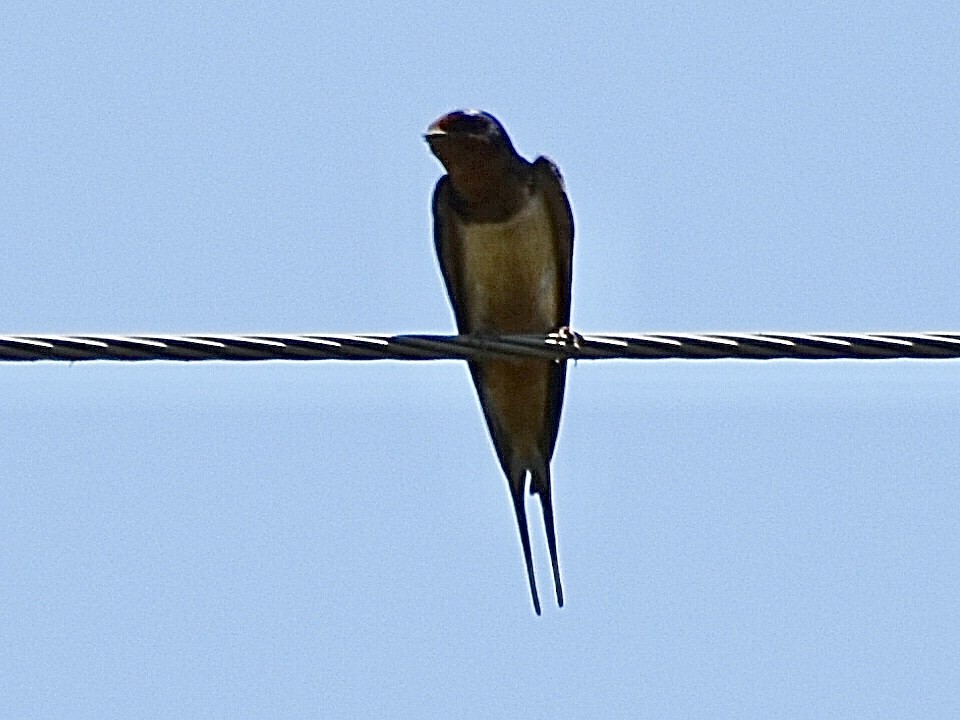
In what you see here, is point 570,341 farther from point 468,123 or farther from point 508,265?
point 468,123

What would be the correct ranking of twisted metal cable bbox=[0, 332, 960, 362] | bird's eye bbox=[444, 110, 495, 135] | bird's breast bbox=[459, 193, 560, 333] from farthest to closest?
bird's eye bbox=[444, 110, 495, 135]
bird's breast bbox=[459, 193, 560, 333]
twisted metal cable bbox=[0, 332, 960, 362]

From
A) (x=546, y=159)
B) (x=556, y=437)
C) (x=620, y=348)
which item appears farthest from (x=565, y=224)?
(x=620, y=348)

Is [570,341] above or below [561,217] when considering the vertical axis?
below

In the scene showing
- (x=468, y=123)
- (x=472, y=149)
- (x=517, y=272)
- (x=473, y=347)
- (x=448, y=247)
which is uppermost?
(x=468, y=123)

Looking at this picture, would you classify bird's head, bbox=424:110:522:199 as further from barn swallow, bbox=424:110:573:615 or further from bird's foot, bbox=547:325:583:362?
bird's foot, bbox=547:325:583:362

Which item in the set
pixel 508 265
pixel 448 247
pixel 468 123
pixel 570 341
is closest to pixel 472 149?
pixel 468 123

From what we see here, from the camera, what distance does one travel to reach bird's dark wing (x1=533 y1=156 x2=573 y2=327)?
684 centimetres

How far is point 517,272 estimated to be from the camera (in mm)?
6754

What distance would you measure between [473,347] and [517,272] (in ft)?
8.17

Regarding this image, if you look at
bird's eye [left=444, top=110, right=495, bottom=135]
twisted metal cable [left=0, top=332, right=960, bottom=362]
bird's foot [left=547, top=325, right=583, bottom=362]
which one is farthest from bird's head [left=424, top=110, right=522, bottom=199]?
twisted metal cable [left=0, top=332, right=960, bottom=362]

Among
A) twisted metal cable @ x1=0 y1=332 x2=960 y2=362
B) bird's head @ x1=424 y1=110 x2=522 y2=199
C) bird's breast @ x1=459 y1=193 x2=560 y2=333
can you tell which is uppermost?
bird's head @ x1=424 y1=110 x2=522 y2=199

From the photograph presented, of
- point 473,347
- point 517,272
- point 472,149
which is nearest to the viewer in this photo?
point 473,347

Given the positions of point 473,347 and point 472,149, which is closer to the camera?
point 473,347

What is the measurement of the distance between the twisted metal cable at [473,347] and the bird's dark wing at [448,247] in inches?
105
